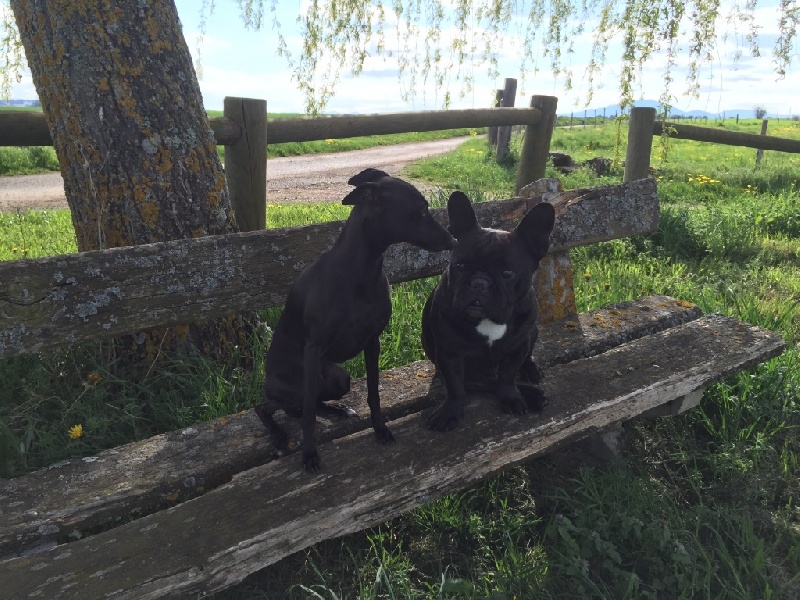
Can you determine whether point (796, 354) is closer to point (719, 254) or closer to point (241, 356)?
point (719, 254)

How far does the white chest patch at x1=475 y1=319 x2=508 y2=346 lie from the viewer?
2.42m

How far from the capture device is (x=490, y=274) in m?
2.30

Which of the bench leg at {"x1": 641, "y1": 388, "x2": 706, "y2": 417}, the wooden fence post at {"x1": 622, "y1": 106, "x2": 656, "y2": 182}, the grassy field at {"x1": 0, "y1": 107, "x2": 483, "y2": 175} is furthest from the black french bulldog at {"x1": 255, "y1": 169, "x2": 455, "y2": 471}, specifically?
the wooden fence post at {"x1": 622, "y1": 106, "x2": 656, "y2": 182}

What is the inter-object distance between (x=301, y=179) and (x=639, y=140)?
7914 mm

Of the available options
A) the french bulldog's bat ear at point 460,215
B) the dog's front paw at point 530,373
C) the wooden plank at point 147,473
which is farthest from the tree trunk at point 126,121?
the dog's front paw at point 530,373

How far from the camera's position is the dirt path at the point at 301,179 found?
9625 mm

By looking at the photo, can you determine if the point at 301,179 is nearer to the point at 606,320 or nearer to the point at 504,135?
the point at 504,135

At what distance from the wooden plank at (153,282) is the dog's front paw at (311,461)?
0.78 m

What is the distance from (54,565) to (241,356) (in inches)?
64.2

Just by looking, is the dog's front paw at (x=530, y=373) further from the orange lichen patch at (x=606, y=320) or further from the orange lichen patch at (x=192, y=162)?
the orange lichen patch at (x=192, y=162)

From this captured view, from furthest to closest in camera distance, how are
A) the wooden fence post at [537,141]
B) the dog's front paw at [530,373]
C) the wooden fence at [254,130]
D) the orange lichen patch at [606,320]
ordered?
the wooden fence post at [537,141], the orange lichen patch at [606,320], the wooden fence at [254,130], the dog's front paw at [530,373]

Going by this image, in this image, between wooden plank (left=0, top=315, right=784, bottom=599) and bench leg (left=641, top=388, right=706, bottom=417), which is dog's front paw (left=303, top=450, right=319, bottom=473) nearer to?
wooden plank (left=0, top=315, right=784, bottom=599)

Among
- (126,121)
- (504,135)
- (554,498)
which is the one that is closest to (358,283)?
(554,498)

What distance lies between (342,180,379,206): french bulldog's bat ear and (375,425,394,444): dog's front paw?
836mm
